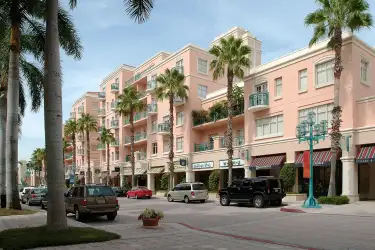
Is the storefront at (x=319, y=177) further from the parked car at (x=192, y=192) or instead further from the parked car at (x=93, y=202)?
the parked car at (x=93, y=202)

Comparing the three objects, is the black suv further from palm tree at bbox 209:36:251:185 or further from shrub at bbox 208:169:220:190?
shrub at bbox 208:169:220:190

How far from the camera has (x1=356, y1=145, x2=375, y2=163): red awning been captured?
81.4 ft

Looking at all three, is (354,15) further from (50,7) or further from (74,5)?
(50,7)

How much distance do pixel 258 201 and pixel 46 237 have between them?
16.8 metres

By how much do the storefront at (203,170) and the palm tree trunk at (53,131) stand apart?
29076 mm

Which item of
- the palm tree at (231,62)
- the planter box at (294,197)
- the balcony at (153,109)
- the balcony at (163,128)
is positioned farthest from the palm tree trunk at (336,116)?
the balcony at (153,109)

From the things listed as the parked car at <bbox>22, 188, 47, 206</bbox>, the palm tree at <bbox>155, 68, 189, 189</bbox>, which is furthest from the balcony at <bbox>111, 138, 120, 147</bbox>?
the parked car at <bbox>22, 188, 47, 206</bbox>

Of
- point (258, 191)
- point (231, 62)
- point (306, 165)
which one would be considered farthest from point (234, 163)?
point (306, 165)

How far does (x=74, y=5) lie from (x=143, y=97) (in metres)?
38.0

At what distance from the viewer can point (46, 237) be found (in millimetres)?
10562

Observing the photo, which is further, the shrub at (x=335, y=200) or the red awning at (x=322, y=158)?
the red awning at (x=322, y=158)

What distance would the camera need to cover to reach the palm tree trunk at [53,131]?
11.4 m

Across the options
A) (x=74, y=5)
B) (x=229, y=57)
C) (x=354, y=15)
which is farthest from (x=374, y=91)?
(x=74, y=5)

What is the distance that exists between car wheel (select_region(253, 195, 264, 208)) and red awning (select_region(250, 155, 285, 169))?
703cm
